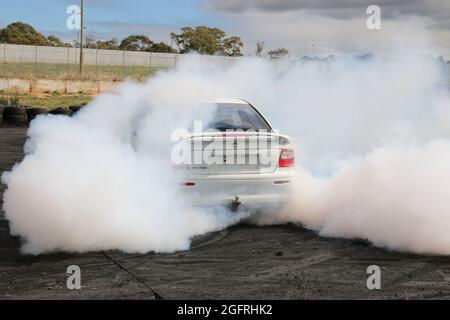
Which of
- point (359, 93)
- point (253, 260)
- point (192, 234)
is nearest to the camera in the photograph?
point (253, 260)

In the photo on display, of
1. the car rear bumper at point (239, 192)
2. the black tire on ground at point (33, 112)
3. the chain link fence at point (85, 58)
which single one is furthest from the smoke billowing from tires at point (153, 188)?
the chain link fence at point (85, 58)

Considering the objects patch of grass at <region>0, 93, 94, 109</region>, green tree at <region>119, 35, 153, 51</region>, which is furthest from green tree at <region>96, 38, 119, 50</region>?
patch of grass at <region>0, 93, 94, 109</region>

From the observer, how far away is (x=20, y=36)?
89.2 m

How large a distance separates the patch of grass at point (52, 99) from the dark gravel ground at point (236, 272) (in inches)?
901

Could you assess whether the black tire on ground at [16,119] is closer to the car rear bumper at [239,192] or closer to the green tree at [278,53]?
the green tree at [278,53]

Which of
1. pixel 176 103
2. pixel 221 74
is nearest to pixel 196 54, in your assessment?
pixel 221 74

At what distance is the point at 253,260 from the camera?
6152 millimetres

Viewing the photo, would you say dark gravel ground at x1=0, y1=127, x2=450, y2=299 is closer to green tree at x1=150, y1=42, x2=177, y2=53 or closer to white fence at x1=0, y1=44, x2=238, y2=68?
white fence at x1=0, y1=44, x2=238, y2=68

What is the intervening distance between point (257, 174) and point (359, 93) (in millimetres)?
6004

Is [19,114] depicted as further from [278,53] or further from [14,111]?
[278,53]

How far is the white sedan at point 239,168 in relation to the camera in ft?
23.4
